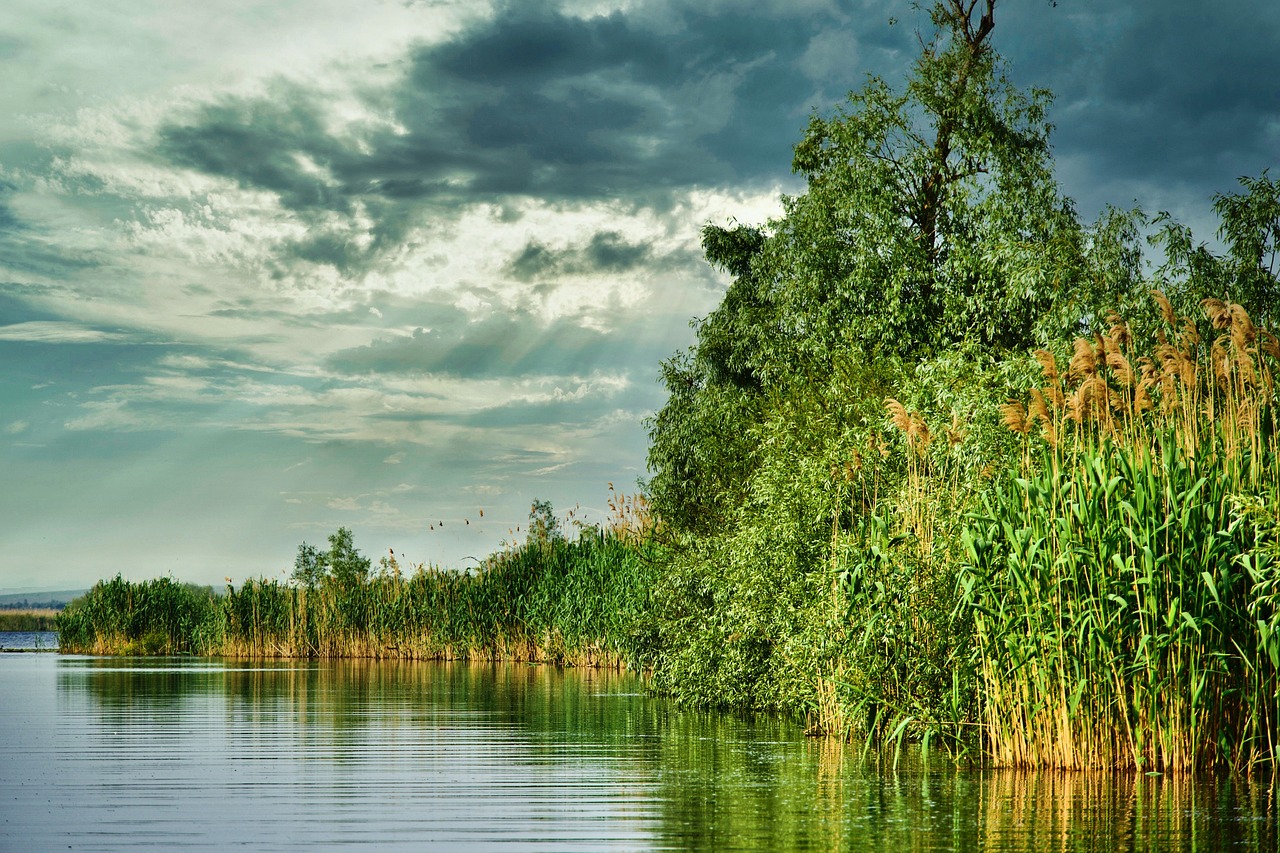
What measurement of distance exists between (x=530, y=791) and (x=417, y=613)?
35202mm

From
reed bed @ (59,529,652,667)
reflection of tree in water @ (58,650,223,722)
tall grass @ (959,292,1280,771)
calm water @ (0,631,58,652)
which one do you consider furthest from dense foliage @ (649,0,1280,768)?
calm water @ (0,631,58,652)

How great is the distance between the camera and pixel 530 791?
1321 cm

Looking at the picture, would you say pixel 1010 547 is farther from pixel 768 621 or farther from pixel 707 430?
pixel 707 430

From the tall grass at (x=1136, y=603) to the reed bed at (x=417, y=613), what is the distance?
1797cm

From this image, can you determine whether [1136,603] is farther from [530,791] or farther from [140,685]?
[140,685]

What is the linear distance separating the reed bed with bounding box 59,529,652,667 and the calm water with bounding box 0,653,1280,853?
39.3 ft

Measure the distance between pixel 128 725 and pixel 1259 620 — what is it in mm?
18193

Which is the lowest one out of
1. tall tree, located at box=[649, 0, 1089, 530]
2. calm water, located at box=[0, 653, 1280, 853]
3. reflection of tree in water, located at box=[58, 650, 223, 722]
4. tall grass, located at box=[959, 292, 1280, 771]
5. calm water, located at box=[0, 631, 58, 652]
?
calm water, located at box=[0, 631, 58, 652]

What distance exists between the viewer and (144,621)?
56781mm

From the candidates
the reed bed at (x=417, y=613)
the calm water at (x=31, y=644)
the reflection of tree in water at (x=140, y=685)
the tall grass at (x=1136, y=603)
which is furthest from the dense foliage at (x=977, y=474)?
the calm water at (x=31, y=644)

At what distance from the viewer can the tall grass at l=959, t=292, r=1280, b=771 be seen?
42.0 feet

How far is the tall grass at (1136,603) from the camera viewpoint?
12.8 meters

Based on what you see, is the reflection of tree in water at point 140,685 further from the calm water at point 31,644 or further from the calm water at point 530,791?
the calm water at point 31,644

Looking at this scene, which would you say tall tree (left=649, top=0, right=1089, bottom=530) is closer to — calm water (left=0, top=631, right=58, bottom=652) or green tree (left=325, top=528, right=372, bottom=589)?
green tree (left=325, top=528, right=372, bottom=589)
